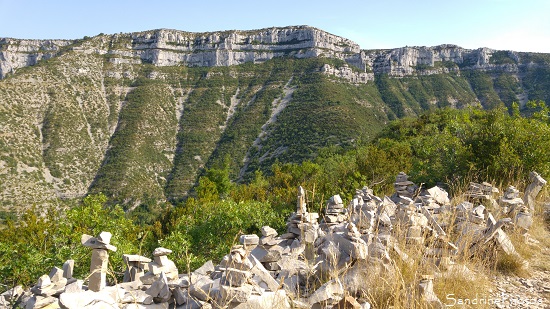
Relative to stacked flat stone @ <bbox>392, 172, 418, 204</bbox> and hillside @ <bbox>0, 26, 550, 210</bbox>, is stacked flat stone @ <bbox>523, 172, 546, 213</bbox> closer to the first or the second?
stacked flat stone @ <bbox>392, 172, 418, 204</bbox>

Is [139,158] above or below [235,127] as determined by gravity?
below

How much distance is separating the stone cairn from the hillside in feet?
130

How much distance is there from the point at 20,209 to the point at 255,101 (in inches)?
2562

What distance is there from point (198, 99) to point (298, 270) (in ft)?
332

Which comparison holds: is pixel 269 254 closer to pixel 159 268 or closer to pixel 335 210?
pixel 159 268

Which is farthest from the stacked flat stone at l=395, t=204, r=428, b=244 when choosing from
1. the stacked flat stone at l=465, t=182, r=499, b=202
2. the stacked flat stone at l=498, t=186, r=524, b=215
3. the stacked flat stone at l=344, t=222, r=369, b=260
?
the stacked flat stone at l=465, t=182, r=499, b=202

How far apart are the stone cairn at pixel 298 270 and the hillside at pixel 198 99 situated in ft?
130

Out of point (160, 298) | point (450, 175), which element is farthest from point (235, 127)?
point (160, 298)

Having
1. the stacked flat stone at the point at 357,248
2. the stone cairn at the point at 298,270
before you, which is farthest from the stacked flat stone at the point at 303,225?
the stacked flat stone at the point at 357,248

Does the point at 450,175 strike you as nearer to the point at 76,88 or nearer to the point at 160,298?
the point at 160,298

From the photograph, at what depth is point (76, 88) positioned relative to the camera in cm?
8325

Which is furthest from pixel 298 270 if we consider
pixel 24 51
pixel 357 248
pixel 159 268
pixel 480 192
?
pixel 24 51

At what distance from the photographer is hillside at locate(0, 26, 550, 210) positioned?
209ft

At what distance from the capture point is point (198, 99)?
333 feet
